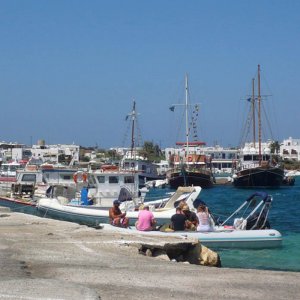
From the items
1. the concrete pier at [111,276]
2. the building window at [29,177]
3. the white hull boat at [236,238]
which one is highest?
the building window at [29,177]

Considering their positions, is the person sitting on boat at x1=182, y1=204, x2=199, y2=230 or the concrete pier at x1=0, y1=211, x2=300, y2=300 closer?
the concrete pier at x1=0, y1=211, x2=300, y2=300

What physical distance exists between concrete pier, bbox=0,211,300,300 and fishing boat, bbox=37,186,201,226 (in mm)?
10055

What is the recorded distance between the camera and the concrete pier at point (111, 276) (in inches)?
387

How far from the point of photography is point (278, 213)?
41.6 metres

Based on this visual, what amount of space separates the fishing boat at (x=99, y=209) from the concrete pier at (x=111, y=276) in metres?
10.1

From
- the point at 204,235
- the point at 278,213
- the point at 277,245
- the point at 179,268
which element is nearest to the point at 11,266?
the point at 179,268

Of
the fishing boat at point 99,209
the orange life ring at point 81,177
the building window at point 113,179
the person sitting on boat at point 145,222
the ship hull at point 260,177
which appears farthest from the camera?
the ship hull at point 260,177

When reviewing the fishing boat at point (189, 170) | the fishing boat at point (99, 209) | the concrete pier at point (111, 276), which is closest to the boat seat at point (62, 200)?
the fishing boat at point (99, 209)

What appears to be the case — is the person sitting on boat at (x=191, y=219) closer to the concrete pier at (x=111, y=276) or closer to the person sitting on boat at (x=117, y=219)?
the person sitting on boat at (x=117, y=219)

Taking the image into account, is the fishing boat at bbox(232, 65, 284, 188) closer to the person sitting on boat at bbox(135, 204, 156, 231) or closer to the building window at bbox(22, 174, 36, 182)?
the building window at bbox(22, 174, 36, 182)

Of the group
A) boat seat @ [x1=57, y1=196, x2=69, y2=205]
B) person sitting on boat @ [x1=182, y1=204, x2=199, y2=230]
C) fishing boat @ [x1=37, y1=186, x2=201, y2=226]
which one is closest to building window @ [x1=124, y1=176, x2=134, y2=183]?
fishing boat @ [x1=37, y1=186, x2=201, y2=226]

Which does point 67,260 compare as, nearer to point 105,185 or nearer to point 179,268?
point 179,268

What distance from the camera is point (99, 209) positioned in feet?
98.6

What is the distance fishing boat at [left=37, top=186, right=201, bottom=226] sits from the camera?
26.5 metres
